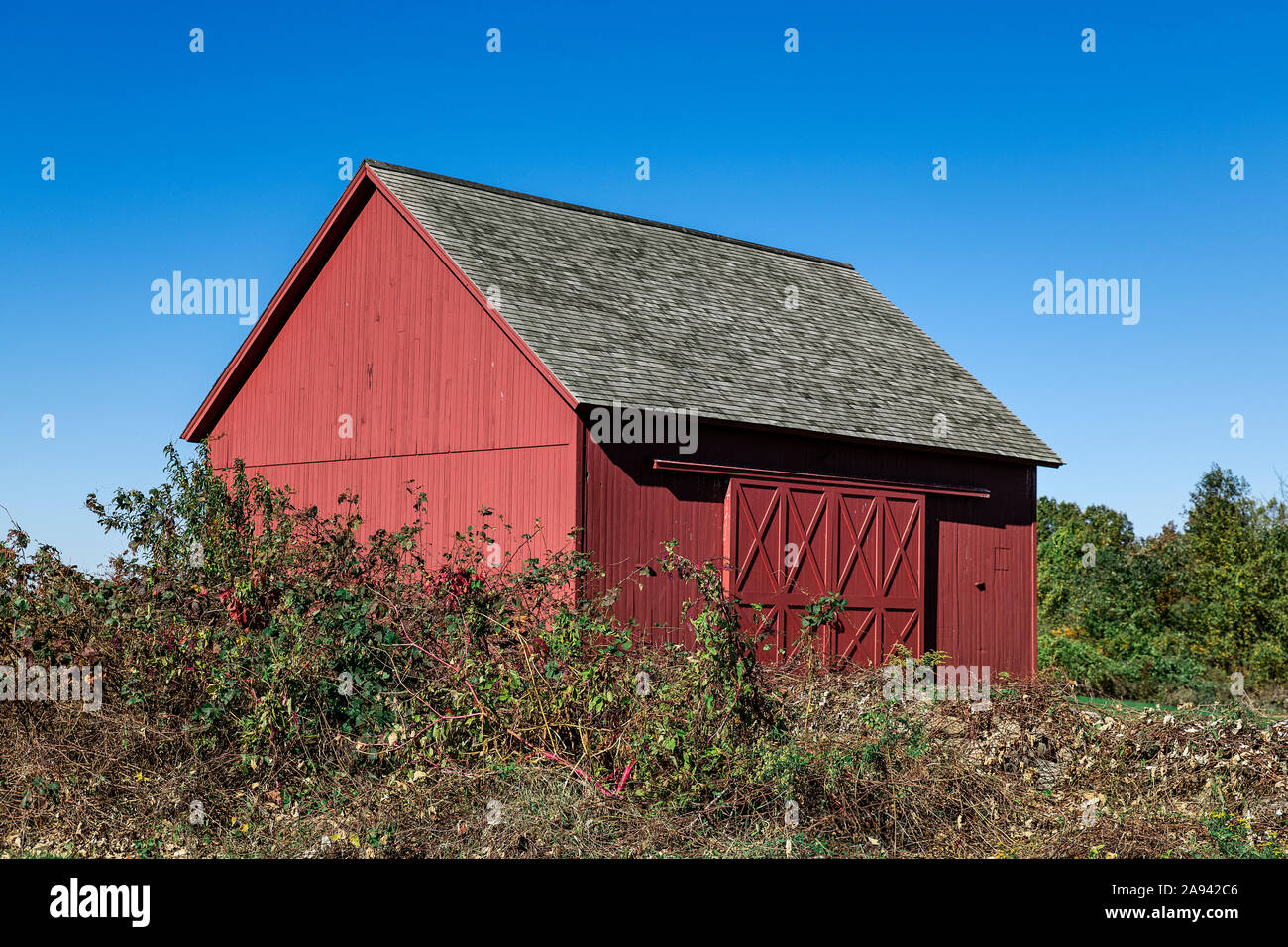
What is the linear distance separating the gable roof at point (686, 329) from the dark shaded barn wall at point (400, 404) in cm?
41

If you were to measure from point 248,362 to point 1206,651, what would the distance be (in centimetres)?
1766

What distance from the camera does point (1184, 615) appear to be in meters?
24.8

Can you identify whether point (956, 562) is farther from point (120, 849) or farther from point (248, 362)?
point (120, 849)

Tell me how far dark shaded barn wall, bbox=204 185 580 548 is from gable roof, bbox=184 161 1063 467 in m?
0.41

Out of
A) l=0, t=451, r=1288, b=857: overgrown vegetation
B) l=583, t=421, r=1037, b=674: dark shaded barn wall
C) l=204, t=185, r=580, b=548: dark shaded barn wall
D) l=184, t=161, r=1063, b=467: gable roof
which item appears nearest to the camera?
l=0, t=451, r=1288, b=857: overgrown vegetation

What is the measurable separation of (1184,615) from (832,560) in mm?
12469

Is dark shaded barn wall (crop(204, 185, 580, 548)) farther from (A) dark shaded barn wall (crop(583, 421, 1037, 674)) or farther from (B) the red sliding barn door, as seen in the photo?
(B) the red sliding barn door

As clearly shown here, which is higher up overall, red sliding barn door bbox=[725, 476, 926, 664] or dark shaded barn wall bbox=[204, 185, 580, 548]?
dark shaded barn wall bbox=[204, 185, 580, 548]

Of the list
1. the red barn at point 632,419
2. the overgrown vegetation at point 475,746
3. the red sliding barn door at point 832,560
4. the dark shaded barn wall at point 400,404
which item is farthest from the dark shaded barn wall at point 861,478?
the overgrown vegetation at point 475,746

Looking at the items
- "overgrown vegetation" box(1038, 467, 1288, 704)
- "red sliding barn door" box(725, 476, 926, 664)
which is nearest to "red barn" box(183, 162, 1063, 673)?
"red sliding barn door" box(725, 476, 926, 664)

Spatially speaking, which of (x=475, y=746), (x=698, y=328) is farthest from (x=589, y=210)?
(x=475, y=746)

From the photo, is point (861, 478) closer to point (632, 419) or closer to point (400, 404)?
point (632, 419)

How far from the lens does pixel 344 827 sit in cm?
784

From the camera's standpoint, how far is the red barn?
1423 cm
